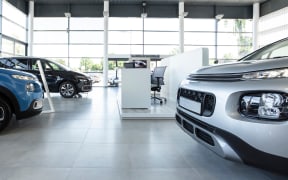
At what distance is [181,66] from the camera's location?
6922 millimetres

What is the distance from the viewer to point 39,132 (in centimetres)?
364

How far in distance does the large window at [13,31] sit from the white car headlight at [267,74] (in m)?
Answer: 14.4

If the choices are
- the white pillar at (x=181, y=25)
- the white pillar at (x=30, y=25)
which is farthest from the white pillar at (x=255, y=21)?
the white pillar at (x=30, y=25)

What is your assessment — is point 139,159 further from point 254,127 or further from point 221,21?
point 221,21

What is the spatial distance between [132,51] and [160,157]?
1522 centimetres

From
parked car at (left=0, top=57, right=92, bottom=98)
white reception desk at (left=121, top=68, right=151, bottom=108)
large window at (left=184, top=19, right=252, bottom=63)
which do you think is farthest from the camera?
large window at (left=184, top=19, right=252, bottom=63)

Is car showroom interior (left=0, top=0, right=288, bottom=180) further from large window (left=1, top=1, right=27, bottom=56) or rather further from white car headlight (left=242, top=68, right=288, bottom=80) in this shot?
large window (left=1, top=1, right=27, bottom=56)

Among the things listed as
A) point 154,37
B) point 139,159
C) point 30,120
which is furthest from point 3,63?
point 154,37

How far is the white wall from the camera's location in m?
5.32

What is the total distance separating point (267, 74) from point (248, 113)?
0.83 feet

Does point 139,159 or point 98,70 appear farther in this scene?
point 98,70

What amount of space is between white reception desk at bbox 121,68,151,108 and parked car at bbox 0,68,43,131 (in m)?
2.17

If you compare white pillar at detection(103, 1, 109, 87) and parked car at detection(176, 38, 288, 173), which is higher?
white pillar at detection(103, 1, 109, 87)

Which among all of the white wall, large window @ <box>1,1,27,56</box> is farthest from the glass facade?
the white wall
